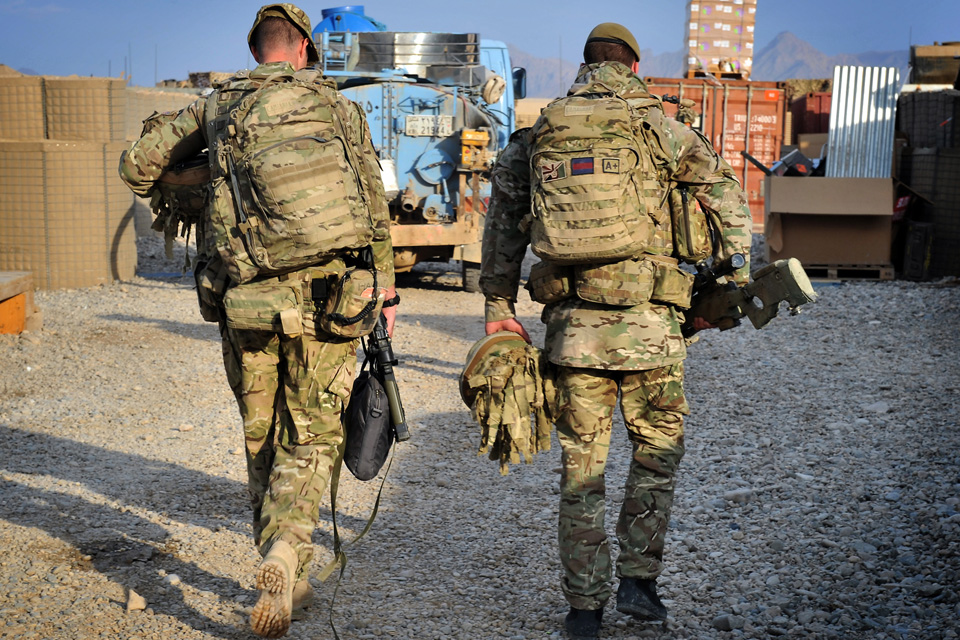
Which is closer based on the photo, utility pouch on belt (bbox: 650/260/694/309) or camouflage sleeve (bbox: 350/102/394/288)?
utility pouch on belt (bbox: 650/260/694/309)

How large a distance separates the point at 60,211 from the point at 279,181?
8.09 metres

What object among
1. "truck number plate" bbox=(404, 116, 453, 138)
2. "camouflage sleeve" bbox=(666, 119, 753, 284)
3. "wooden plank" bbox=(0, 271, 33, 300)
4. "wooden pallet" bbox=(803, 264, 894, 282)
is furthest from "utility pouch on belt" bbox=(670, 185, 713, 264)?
"wooden pallet" bbox=(803, 264, 894, 282)

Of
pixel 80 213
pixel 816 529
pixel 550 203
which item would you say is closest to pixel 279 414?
pixel 550 203

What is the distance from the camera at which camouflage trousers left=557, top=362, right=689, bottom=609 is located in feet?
10.3

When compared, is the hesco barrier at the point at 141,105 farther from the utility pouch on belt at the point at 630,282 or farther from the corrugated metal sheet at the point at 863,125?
the utility pouch on belt at the point at 630,282

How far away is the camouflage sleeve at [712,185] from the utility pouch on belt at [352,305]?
Answer: 1.09 m

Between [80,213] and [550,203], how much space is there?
850 centimetres

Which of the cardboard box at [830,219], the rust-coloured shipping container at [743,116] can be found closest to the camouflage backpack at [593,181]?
the cardboard box at [830,219]

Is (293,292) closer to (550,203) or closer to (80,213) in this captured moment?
(550,203)

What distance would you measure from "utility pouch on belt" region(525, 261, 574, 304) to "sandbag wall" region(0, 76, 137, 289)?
27.1 ft

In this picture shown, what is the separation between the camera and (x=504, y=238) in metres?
3.39

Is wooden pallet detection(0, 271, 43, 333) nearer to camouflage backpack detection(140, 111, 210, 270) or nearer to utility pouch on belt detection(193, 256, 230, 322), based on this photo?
camouflage backpack detection(140, 111, 210, 270)

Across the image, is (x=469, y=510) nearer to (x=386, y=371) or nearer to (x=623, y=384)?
(x=386, y=371)

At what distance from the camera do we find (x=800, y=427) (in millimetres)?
5539
